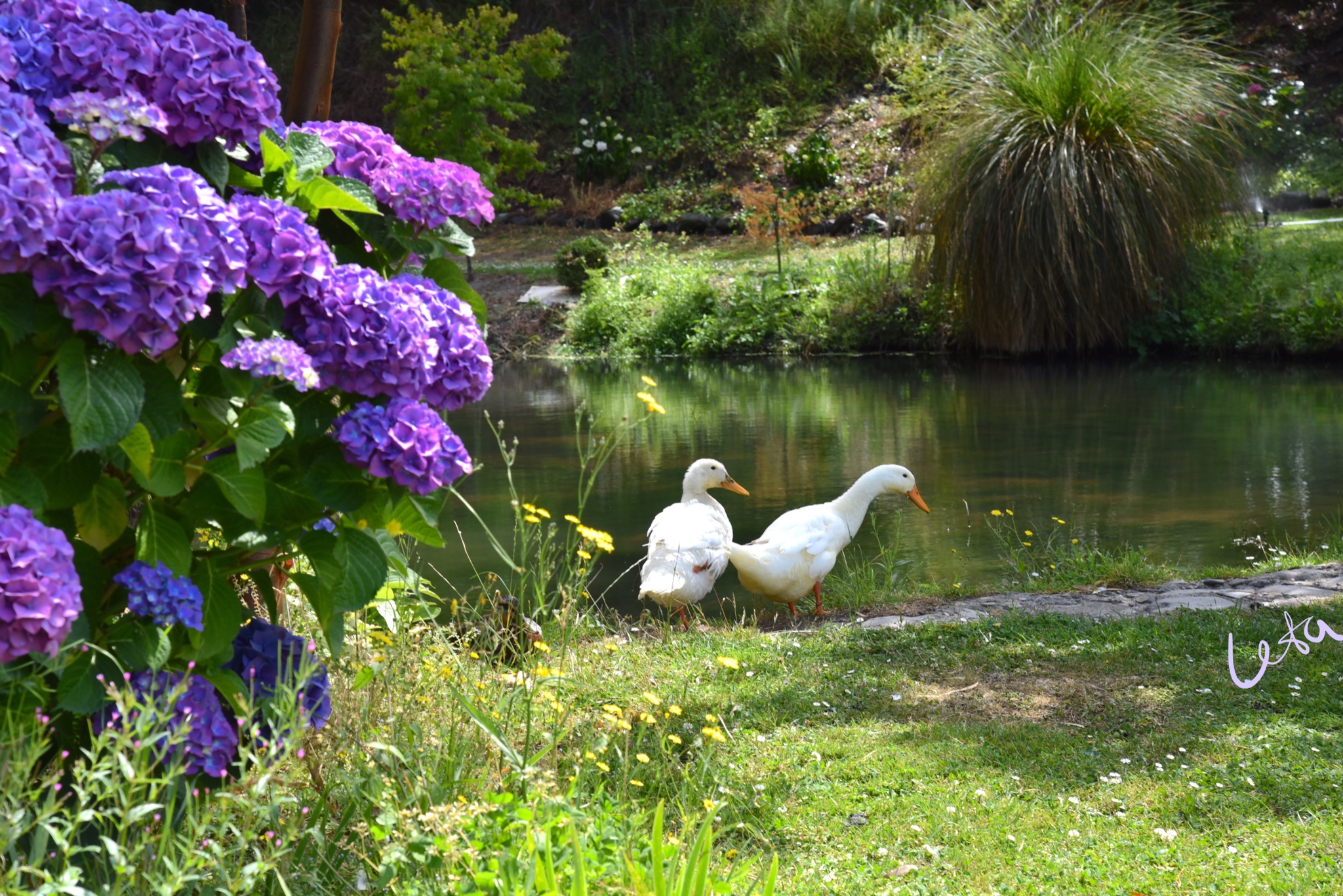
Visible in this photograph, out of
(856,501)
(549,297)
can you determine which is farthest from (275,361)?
(549,297)

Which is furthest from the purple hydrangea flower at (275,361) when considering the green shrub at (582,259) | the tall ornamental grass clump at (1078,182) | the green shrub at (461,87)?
the green shrub at (582,259)

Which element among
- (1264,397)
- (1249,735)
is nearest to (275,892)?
(1249,735)

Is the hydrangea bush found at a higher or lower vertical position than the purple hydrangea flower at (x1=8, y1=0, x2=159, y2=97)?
lower

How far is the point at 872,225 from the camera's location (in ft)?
70.4

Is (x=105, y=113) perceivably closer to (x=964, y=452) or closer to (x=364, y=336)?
(x=364, y=336)

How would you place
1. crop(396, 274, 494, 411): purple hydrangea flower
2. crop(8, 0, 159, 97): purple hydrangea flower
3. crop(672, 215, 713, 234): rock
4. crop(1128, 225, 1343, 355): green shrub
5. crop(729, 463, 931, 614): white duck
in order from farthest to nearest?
crop(672, 215, 713, 234): rock < crop(1128, 225, 1343, 355): green shrub < crop(729, 463, 931, 614): white duck < crop(396, 274, 494, 411): purple hydrangea flower < crop(8, 0, 159, 97): purple hydrangea flower

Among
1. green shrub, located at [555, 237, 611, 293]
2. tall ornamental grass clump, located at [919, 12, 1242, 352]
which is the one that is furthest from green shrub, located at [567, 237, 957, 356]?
tall ornamental grass clump, located at [919, 12, 1242, 352]

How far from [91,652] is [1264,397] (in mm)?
11520

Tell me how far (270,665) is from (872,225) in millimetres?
19851

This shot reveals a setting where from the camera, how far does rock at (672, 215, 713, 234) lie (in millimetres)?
24016

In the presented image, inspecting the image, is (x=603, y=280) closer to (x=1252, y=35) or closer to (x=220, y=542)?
(x=1252, y=35)

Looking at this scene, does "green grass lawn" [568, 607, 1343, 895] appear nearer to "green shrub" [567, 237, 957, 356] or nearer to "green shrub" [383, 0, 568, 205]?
"green shrub" [567, 237, 957, 356]

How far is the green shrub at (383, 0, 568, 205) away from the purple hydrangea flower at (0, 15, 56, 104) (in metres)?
18.1

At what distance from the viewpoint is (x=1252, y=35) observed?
2388 cm
